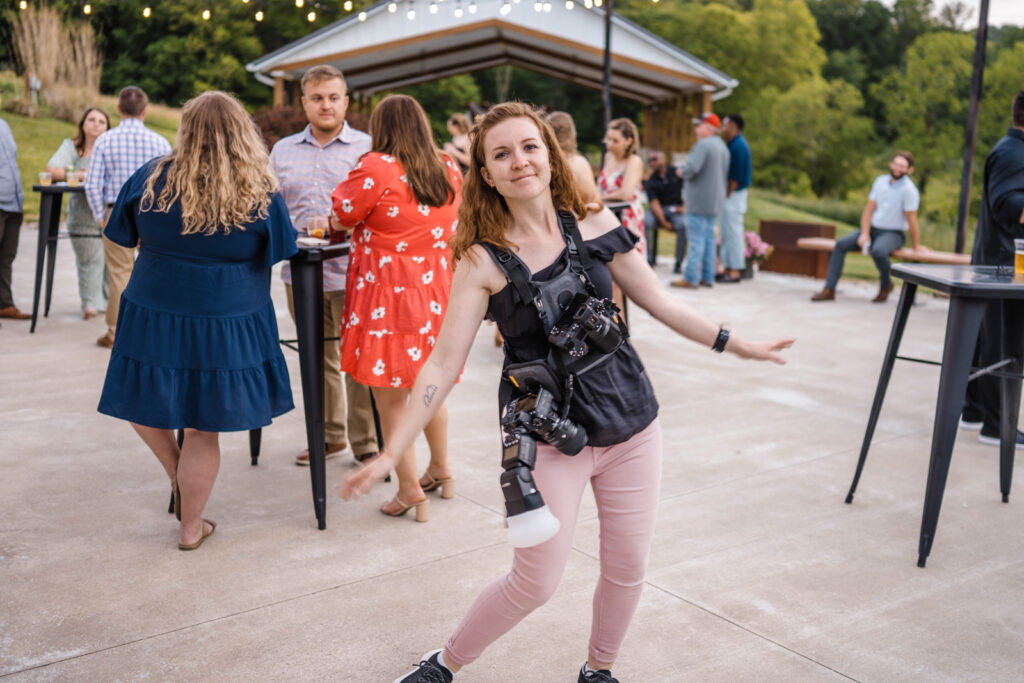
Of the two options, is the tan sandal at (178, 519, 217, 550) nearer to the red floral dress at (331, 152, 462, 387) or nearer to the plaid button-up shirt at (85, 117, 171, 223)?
the red floral dress at (331, 152, 462, 387)

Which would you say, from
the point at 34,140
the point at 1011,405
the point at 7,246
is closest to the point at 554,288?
the point at 1011,405

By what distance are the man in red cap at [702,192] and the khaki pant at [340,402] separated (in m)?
6.84

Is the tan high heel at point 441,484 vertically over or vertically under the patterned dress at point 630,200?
under

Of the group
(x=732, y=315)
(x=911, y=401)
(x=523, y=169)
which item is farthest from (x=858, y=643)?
(x=732, y=315)

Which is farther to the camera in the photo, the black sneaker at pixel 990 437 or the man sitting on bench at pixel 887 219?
the man sitting on bench at pixel 887 219

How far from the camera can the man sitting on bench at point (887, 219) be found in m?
9.73

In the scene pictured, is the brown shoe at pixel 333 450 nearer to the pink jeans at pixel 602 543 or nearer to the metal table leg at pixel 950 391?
the pink jeans at pixel 602 543

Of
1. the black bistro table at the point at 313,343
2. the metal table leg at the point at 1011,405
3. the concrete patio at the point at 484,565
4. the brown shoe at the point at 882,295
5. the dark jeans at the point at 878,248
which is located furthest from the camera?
the brown shoe at the point at 882,295

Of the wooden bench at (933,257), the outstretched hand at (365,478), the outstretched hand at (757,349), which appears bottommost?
the outstretched hand at (365,478)

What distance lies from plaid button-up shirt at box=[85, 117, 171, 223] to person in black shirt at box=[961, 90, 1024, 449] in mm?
5564

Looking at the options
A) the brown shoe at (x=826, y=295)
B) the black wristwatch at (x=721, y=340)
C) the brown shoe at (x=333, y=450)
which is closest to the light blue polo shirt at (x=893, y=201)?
the brown shoe at (x=826, y=295)

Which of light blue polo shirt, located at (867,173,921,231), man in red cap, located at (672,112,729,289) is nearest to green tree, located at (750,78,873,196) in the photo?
man in red cap, located at (672,112,729,289)

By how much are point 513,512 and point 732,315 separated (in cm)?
750

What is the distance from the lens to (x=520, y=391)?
2.41m
